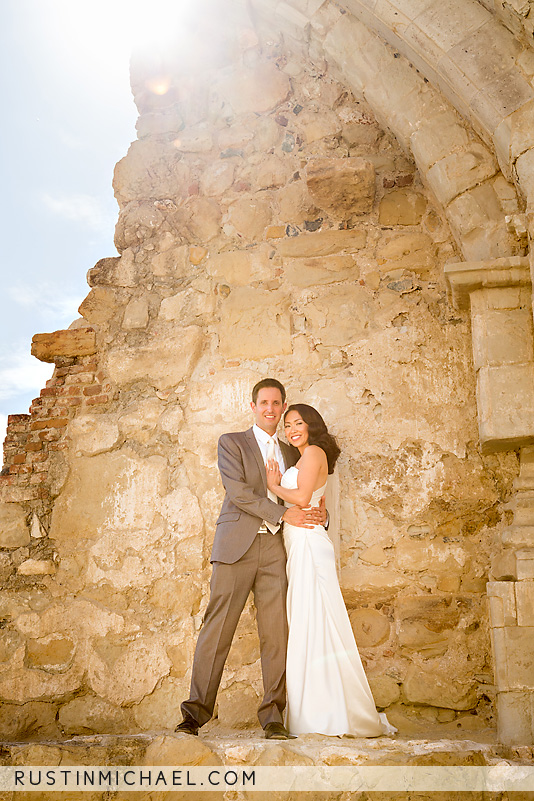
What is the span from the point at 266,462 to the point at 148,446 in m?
0.93

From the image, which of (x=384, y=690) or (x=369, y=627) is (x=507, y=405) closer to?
(x=369, y=627)

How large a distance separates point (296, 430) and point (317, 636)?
106 cm

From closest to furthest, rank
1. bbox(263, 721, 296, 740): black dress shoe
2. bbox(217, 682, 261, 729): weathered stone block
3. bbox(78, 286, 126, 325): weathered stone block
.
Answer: bbox(263, 721, 296, 740): black dress shoe
bbox(217, 682, 261, 729): weathered stone block
bbox(78, 286, 126, 325): weathered stone block

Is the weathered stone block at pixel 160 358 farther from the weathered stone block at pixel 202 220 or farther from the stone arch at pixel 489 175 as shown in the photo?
the stone arch at pixel 489 175

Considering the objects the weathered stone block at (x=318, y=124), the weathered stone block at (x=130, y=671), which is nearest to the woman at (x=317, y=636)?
the weathered stone block at (x=130, y=671)

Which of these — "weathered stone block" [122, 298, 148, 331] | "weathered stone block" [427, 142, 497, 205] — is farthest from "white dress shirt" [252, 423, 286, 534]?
"weathered stone block" [427, 142, 497, 205]

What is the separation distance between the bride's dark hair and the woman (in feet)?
0.22

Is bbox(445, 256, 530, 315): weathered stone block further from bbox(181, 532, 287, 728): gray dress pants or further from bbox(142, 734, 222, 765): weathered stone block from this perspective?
bbox(142, 734, 222, 765): weathered stone block

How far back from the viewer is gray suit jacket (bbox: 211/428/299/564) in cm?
344

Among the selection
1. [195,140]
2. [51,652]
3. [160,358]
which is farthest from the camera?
[195,140]

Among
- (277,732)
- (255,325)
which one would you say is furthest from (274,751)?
(255,325)

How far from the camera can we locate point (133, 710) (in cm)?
380

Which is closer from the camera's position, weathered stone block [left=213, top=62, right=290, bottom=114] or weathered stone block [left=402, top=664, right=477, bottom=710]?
weathered stone block [left=402, top=664, right=477, bottom=710]

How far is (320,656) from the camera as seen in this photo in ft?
10.7
